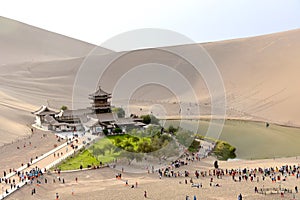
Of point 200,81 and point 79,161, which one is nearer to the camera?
point 79,161

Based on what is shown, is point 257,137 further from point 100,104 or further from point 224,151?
point 100,104

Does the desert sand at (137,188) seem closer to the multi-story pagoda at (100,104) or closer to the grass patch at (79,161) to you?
the grass patch at (79,161)

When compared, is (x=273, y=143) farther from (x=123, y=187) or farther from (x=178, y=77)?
(x=178, y=77)

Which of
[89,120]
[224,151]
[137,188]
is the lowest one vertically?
[137,188]

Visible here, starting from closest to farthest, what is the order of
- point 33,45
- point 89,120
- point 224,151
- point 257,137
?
1. point 224,151
2. point 257,137
3. point 89,120
4. point 33,45

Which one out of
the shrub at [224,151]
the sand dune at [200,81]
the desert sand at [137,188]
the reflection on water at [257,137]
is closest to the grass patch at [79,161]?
the desert sand at [137,188]

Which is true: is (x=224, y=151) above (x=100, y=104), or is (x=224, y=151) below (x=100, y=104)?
below

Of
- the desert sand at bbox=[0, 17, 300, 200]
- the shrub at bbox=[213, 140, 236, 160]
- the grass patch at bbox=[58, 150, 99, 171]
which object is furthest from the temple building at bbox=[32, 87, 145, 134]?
the shrub at bbox=[213, 140, 236, 160]

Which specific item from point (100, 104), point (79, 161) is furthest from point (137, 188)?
point (100, 104)
